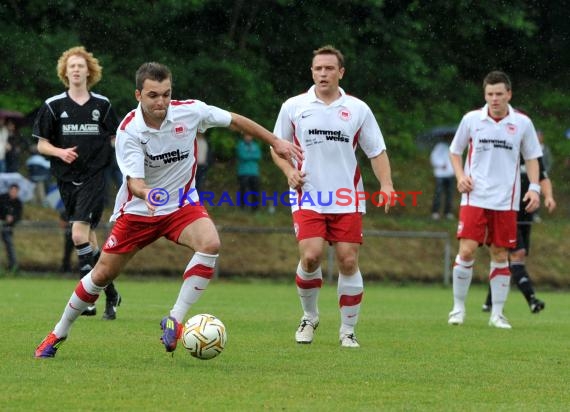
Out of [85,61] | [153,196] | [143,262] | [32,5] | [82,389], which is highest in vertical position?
[32,5]

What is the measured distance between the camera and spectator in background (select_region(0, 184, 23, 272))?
21.2m

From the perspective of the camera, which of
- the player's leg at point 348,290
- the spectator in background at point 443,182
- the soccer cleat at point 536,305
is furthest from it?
the spectator in background at point 443,182

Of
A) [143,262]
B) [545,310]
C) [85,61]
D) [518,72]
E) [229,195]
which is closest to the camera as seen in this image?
[85,61]

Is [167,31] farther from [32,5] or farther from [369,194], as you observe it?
[369,194]

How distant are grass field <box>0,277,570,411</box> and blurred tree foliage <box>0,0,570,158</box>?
13.2 m

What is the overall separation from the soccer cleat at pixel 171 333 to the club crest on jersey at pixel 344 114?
8.17 ft

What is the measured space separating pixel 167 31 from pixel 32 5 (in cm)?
304

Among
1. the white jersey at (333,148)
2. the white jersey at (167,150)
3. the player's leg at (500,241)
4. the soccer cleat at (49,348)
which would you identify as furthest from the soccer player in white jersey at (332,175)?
the player's leg at (500,241)

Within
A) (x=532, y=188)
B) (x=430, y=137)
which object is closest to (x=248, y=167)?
(x=430, y=137)

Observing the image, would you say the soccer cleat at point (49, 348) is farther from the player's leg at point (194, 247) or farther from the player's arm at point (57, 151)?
the player's arm at point (57, 151)

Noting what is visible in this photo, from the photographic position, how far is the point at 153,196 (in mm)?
8438

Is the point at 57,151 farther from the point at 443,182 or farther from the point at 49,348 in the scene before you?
the point at 443,182

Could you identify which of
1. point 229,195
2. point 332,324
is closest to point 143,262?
point 229,195
